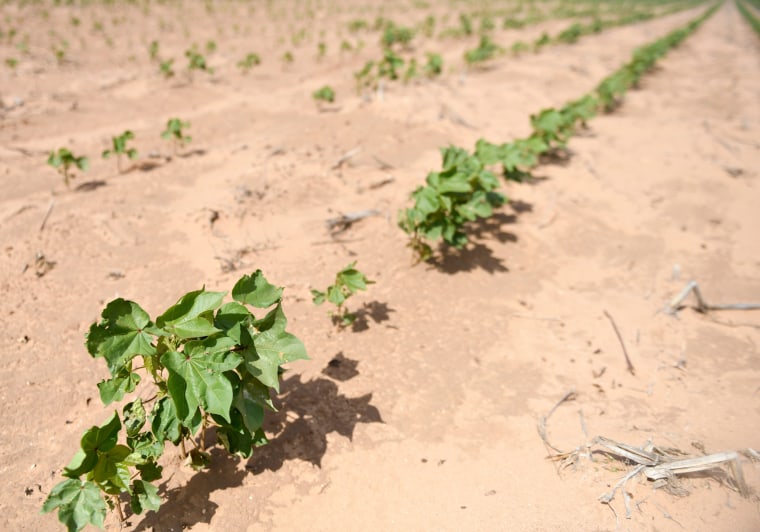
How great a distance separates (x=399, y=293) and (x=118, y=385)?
2.58 m

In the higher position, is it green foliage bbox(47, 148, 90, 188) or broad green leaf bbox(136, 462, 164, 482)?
green foliage bbox(47, 148, 90, 188)

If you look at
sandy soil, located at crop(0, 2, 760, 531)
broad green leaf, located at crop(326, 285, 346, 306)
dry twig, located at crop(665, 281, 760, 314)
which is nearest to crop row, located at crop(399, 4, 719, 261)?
sandy soil, located at crop(0, 2, 760, 531)

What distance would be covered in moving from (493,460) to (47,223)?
494 centimetres

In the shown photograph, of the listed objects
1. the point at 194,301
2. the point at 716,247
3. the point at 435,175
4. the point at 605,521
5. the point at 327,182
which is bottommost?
the point at 716,247

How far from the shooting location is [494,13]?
2242 cm

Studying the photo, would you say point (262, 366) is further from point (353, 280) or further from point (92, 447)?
point (353, 280)

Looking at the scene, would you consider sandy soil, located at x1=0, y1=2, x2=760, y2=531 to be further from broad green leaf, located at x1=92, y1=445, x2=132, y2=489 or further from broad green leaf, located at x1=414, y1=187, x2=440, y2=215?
broad green leaf, located at x1=414, y1=187, x2=440, y2=215

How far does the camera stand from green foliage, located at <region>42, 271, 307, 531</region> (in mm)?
2004

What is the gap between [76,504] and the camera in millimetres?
1984

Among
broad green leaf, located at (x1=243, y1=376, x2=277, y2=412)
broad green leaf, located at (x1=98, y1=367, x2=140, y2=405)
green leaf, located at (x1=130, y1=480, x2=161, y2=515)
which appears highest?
broad green leaf, located at (x1=98, y1=367, x2=140, y2=405)

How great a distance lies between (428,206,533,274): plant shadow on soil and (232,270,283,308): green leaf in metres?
2.55

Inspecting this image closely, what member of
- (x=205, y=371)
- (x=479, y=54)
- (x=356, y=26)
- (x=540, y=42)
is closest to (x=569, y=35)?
(x=540, y=42)

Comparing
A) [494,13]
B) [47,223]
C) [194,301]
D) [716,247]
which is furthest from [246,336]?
[494,13]

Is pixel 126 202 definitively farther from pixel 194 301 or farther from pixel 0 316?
pixel 194 301
